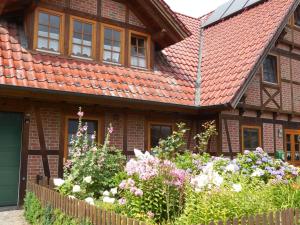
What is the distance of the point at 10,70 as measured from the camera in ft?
28.3

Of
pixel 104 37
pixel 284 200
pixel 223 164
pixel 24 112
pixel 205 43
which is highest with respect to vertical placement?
pixel 205 43

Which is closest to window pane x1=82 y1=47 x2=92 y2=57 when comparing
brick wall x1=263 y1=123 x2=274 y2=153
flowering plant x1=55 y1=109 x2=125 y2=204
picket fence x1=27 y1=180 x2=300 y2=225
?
flowering plant x1=55 y1=109 x2=125 y2=204

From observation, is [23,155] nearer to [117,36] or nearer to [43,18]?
[43,18]

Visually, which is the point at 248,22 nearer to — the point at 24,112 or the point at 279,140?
the point at 279,140

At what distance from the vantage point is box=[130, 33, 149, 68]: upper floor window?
11688mm

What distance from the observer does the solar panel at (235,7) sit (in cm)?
1578

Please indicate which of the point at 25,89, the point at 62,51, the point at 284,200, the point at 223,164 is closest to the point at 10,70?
the point at 25,89

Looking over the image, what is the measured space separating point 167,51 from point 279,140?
5399 mm

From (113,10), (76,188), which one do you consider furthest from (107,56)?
(76,188)

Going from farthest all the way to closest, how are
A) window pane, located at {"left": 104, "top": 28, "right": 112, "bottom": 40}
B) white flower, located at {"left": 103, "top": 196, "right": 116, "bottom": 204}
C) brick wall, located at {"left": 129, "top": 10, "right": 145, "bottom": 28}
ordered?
brick wall, located at {"left": 129, "top": 10, "right": 145, "bottom": 28} → window pane, located at {"left": 104, "top": 28, "right": 112, "bottom": 40} → white flower, located at {"left": 103, "top": 196, "right": 116, "bottom": 204}

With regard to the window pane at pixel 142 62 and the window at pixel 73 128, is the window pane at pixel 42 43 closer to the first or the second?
the window at pixel 73 128

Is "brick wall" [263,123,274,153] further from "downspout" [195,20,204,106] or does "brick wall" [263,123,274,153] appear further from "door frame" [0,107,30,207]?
"door frame" [0,107,30,207]

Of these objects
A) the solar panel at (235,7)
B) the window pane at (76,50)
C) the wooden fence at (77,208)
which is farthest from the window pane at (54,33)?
the solar panel at (235,7)

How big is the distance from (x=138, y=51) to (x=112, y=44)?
1038 millimetres
